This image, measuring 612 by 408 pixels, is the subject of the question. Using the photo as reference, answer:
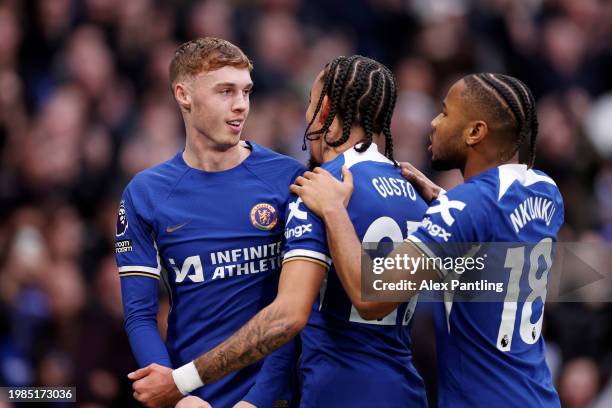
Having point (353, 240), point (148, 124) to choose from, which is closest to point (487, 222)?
point (353, 240)

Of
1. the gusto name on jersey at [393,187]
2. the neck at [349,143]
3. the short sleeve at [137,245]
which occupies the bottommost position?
the short sleeve at [137,245]

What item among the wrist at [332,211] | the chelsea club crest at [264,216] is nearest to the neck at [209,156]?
the chelsea club crest at [264,216]

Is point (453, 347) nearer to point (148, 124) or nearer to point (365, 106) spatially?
point (365, 106)

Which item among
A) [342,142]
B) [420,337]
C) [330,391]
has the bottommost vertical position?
[420,337]

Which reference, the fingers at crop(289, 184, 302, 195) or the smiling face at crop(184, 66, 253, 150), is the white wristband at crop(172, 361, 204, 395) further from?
the smiling face at crop(184, 66, 253, 150)

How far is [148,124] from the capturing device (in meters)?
10.2

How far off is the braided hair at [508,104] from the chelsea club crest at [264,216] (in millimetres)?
1027

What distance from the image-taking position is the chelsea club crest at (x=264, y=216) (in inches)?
201

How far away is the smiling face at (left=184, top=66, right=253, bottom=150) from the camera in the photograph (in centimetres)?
520

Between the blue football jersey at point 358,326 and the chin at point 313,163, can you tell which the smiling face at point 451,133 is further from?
the chin at point 313,163

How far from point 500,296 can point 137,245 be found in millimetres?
1618

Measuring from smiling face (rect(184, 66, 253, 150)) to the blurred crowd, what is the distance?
299 centimetres

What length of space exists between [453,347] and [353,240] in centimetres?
64

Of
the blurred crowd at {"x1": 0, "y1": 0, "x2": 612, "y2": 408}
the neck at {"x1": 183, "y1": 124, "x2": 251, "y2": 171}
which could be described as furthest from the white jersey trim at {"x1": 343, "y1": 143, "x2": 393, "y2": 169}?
the blurred crowd at {"x1": 0, "y1": 0, "x2": 612, "y2": 408}
